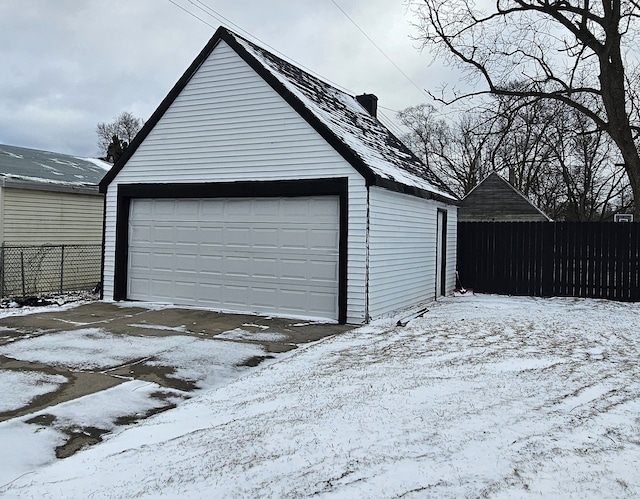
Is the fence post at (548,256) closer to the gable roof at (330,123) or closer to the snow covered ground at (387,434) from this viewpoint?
the gable roof at (330,123)

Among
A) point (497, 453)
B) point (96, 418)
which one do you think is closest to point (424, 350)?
point (497, 453)

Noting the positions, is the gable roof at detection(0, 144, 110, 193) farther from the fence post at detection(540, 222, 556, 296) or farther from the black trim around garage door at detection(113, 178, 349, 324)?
the fence post at detection(540, 222, 556, 296)

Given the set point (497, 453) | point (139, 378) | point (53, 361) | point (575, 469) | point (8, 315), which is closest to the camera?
point (575, 469)

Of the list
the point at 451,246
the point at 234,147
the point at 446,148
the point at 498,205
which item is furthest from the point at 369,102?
the point at 446,148

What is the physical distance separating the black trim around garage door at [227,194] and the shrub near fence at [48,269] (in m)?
2.06

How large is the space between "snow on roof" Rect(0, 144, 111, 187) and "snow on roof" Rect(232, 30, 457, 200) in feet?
20.7

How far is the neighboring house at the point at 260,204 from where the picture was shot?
9.35 meters

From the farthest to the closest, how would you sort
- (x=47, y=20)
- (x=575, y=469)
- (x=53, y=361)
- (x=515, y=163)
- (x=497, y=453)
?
1. (x=515, y=163)
2. (x=47, y=20)
3. (x=53, y=361)
4. (x=497, y=453)
5. (x=575, y=469)

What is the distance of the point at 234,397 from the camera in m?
5.07

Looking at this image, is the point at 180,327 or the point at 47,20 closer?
the point at 180,327

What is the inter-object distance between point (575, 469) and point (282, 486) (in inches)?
72.1

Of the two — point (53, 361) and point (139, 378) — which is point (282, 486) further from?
point (53, 361)

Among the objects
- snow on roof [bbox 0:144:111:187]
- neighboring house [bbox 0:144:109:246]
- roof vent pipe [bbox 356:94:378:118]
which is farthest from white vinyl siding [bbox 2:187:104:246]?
roof vent pipe [bbox 356:94:378:118]

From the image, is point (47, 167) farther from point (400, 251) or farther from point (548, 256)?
point (548, 256)
